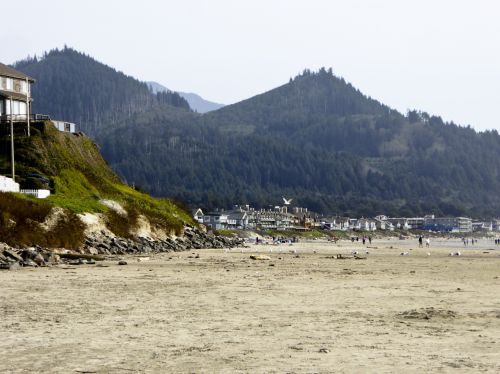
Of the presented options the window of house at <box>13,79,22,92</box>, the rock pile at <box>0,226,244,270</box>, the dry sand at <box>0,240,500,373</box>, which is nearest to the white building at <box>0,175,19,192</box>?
the rock pile at <box>0,226,244,270</box>

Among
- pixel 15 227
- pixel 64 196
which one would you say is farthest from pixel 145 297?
pixel 64 196

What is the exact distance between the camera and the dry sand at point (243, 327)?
13.3 m

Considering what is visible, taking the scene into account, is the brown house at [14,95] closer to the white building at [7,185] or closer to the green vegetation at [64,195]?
the green vegetation at [64,195]

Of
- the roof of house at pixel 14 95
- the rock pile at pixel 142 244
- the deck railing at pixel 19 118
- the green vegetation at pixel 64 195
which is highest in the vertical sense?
the roof of house at pixel 14 95

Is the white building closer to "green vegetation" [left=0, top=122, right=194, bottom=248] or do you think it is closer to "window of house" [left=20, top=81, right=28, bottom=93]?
"green vegetation" [left=0, top=122, right=194, bottom=248]

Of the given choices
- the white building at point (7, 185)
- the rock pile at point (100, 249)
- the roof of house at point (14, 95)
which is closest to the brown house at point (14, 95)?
the roof of house at point (14, 95)

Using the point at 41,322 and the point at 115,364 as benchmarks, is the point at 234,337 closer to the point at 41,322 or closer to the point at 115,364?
the point at 115,364

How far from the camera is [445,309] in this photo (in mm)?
21516

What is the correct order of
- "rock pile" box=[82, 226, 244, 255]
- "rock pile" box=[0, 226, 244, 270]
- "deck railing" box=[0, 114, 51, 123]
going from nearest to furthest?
"rock pile" box=[0, 226, 244, 270] < "rock pile" box=[82, 226, 244, 255] < "deck railing" box=[0, 114, 51, 123]

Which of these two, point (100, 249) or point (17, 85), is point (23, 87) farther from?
point (100, 249)

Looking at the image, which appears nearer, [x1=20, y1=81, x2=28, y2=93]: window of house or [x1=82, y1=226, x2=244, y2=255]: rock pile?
[x1=82, y1=226, x2=244, y2=255]: rock pile

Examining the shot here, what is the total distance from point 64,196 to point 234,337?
5918 cm

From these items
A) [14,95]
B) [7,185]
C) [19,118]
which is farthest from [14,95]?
[7,185]

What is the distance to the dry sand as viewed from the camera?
1334cm
